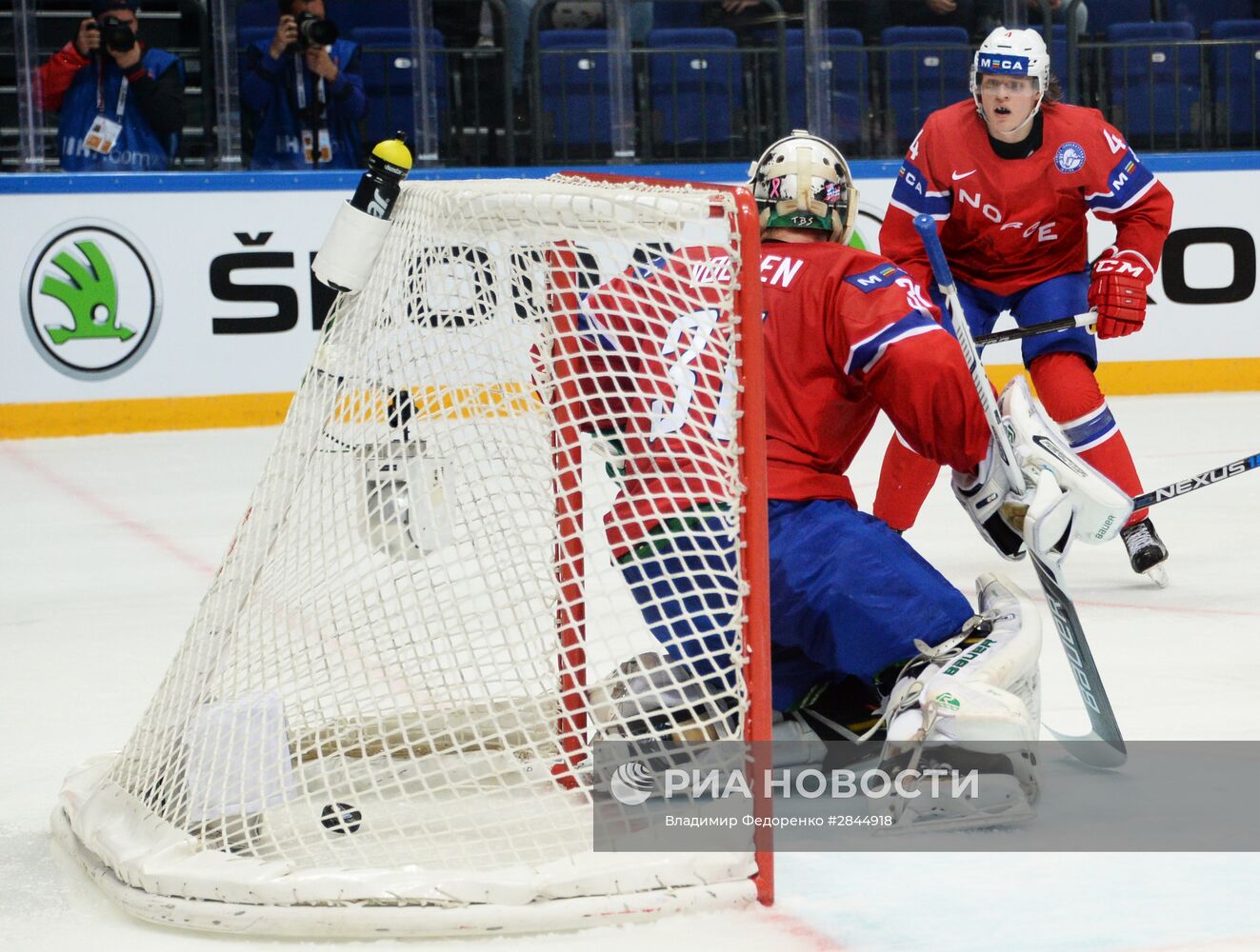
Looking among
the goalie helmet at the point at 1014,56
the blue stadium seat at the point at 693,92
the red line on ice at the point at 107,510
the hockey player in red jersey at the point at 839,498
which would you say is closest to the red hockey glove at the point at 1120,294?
the goalie helmet at the point at 1014,56

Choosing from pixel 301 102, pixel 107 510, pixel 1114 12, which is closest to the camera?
pixel 107 510

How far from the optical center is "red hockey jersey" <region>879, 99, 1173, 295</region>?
155 inches

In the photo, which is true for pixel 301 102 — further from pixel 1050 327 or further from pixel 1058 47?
pixel 1050 327

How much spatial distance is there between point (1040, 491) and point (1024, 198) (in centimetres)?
167

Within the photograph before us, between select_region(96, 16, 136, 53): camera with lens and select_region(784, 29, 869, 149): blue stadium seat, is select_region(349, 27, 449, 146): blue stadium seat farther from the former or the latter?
select_region(784, 29, 869, 149): blue stadium seat

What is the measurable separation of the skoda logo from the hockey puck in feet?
15.2

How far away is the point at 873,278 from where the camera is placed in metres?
2.33

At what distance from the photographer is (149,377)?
6699mm

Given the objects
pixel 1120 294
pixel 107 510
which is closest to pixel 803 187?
pixel 1120 294

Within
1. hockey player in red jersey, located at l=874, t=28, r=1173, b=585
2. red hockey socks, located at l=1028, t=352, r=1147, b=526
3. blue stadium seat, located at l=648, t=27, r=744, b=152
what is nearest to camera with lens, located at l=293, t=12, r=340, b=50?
blue stadium seat, located at l=648, t=27, r=744, b=152

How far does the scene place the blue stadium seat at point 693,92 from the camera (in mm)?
7211

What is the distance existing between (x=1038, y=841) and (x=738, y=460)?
612 millimetres

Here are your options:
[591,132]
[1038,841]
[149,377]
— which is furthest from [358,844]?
[591,132]

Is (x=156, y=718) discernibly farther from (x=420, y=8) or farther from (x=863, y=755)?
(x=420, y=8)
